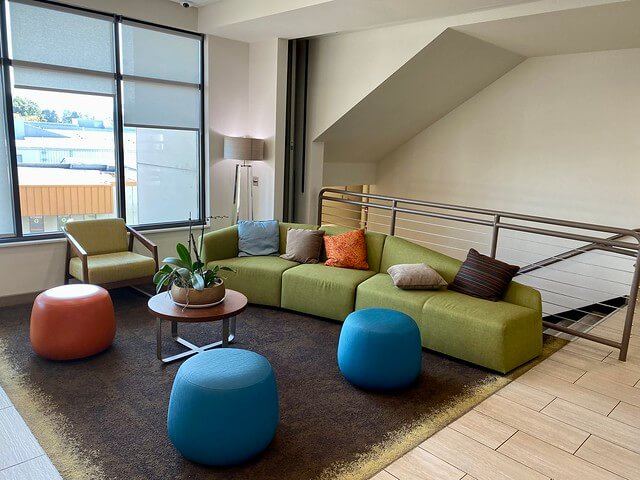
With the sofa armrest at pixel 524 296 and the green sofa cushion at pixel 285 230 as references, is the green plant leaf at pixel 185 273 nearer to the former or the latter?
the green sofa cushion at pixel 285 230

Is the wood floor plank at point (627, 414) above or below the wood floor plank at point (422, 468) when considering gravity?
above

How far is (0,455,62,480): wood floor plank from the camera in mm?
2305

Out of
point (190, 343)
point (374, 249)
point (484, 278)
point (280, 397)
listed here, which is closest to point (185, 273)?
point (190, 343)

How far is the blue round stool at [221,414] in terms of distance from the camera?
235 cm

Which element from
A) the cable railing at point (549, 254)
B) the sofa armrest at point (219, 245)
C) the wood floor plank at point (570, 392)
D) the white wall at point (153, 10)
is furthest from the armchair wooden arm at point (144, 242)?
the wood floor plank at point (570, 392)

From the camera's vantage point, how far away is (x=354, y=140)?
21.1ft

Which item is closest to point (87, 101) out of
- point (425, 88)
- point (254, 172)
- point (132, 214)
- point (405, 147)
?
point (132, 214)

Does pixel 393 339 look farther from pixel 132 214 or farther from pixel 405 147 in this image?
pixel 405 147

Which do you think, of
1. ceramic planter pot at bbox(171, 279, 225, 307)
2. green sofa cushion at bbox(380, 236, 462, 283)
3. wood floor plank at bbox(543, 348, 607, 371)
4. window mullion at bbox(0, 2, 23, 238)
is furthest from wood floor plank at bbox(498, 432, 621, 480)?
window mullion at bbox(0, 2, 23, 238)

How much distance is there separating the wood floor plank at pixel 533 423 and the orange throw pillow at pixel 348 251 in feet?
6.28

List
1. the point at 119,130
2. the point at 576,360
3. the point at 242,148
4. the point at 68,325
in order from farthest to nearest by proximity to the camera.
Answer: the point at 242,148, the point at 119,130, the point at 576,360, the point at 68,325

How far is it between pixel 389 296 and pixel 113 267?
2.53m

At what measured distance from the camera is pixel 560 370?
3646mm

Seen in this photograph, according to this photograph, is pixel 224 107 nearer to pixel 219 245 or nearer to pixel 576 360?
pixel 219 245
